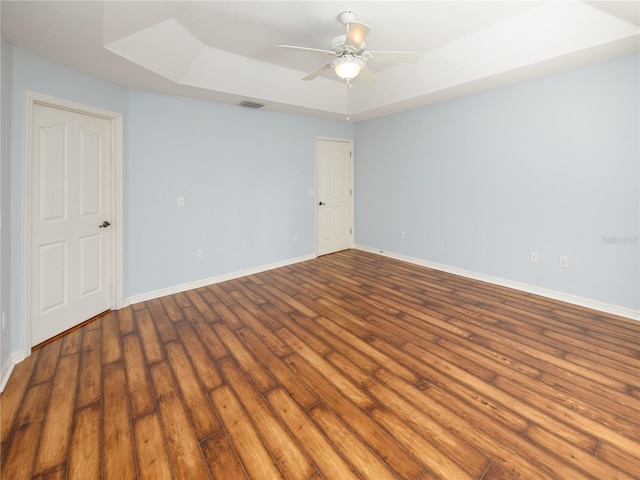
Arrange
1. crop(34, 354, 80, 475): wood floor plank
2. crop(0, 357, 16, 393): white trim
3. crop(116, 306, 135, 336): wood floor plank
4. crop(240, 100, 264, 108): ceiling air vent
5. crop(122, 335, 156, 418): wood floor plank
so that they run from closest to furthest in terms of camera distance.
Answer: crop(34, 354, 80, 475): wood floor plank → crop(122, 335, 156, 418): wood floor plank → crop(0, 357, 16, 393): white trim → crop(116, 306, 135, 336): wood floor plank → crop(240, 100, 264, 108): ceiling air vent

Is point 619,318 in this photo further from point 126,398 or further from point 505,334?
point 126,398

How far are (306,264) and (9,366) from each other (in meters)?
3.64

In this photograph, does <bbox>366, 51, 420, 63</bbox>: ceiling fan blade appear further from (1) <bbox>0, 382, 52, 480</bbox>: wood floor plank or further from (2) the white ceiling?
(1) <bbox>0, 382, 52, 480</bbox>: wood floor plank

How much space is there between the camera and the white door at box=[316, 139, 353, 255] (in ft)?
18.3

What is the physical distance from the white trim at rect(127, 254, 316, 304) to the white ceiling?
2.39 meters

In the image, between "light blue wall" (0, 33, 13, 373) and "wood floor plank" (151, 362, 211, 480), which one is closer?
"wood floor plank" (151, 362, 211, 480)

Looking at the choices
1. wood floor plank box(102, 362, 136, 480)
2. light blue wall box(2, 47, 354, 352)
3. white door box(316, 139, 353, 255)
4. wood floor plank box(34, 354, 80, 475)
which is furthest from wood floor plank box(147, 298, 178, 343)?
white door box(316, 139, 353, 255)

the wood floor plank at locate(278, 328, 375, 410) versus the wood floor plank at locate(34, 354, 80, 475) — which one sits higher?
the wood floor plank at locate(278, 328, 375, 410)

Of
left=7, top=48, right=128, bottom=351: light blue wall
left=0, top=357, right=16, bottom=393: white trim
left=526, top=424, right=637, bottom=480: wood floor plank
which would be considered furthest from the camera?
left=7, top=48, right=128, bottom=351: light blue wall

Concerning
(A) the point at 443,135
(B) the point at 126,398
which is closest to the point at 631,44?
(A) the point at 443,135

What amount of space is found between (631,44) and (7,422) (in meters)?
5.40

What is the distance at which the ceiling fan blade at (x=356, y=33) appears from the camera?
218cm

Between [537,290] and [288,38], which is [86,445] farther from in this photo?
[537,290]

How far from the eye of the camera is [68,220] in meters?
2.86
